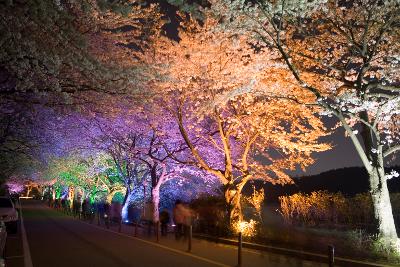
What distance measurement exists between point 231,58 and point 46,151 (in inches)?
837

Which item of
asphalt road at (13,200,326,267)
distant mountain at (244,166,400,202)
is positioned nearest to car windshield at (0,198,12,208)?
asphalt road at (13,200,326,267)

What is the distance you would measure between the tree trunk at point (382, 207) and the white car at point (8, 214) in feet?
56.8

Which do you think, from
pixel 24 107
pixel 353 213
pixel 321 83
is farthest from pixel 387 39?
pixel 24 107

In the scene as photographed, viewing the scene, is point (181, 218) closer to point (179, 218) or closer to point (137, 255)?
point (179, 218)

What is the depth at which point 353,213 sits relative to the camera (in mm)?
24891

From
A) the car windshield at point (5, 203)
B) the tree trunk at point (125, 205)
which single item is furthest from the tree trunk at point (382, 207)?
the tree trunk at point (125, 205)

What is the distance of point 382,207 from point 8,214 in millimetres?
17785

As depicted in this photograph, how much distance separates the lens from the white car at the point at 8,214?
2230 centimetres

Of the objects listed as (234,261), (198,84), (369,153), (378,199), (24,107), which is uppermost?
(198,84)

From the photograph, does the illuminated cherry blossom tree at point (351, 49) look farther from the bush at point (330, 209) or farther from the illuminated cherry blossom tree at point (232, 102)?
the bush at point (330, 209)

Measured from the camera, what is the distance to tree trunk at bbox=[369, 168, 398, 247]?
13.3 meters

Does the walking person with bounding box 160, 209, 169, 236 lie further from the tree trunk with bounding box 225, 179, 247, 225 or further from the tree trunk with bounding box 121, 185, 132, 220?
the tree trunk with bounding box 121, 185, 132, 220

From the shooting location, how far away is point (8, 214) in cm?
2244

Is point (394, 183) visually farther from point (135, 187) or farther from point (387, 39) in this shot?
point (387, 39)
